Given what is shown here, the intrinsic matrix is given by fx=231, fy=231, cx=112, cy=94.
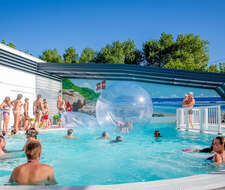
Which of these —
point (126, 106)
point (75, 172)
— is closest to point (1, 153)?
point (75, 172)

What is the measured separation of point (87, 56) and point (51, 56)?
5.91 meters

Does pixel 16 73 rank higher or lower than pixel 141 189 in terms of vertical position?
higher

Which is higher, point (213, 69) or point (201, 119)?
point (213, 69)

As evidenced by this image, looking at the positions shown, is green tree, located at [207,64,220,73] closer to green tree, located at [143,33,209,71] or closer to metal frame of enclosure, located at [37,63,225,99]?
green tree, located at [143,33,209,71]

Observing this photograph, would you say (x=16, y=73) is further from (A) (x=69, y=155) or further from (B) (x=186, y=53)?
(B) (x=186, y=53)

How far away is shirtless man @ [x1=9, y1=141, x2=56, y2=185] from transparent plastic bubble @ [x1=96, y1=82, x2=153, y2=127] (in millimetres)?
3163

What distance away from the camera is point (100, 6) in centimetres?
2250

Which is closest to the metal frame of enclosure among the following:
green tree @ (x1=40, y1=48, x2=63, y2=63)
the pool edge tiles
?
the pool edge tiles

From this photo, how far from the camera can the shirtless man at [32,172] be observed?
7.80ft

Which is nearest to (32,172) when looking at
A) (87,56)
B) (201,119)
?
(201,119)

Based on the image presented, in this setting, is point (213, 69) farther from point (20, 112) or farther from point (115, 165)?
point (115, 165)

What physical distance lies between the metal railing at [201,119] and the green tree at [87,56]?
27761mm

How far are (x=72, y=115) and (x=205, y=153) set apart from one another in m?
7.11

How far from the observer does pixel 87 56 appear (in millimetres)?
37250
